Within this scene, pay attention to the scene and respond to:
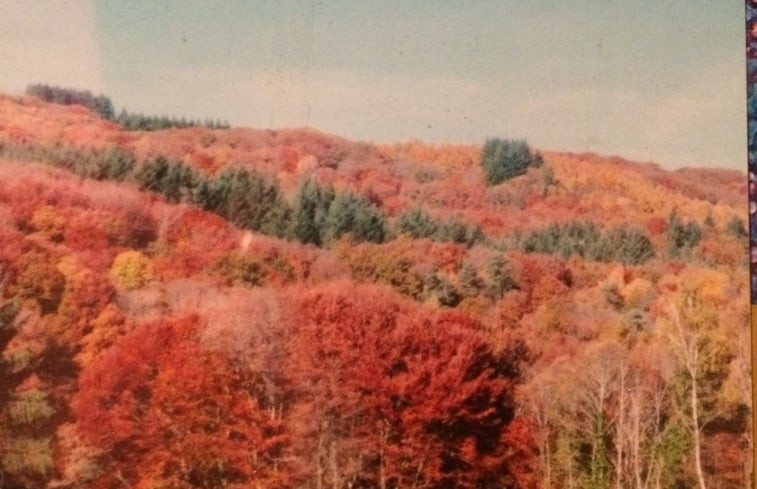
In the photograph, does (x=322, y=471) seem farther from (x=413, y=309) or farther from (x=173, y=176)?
(x=173, y=176)

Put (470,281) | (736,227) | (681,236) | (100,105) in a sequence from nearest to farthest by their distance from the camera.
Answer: (100,105), (470,281), (736,227), (681,236)

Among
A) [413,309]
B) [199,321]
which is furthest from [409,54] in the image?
[199,321]

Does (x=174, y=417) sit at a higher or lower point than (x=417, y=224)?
lower

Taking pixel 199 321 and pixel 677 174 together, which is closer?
pixel 199 321

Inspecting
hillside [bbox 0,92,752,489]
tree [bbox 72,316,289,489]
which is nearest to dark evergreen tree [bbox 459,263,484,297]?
hillside [bbox 0,92,752,489]

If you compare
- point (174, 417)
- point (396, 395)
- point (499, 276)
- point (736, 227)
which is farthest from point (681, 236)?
point (174, 417)

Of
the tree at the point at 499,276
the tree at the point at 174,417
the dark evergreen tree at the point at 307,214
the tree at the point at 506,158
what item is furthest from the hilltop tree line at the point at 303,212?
the tree at the point at 174,417

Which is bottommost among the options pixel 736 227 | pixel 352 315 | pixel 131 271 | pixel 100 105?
pixel 352 315

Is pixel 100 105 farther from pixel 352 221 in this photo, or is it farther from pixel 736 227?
pixel 736 227
